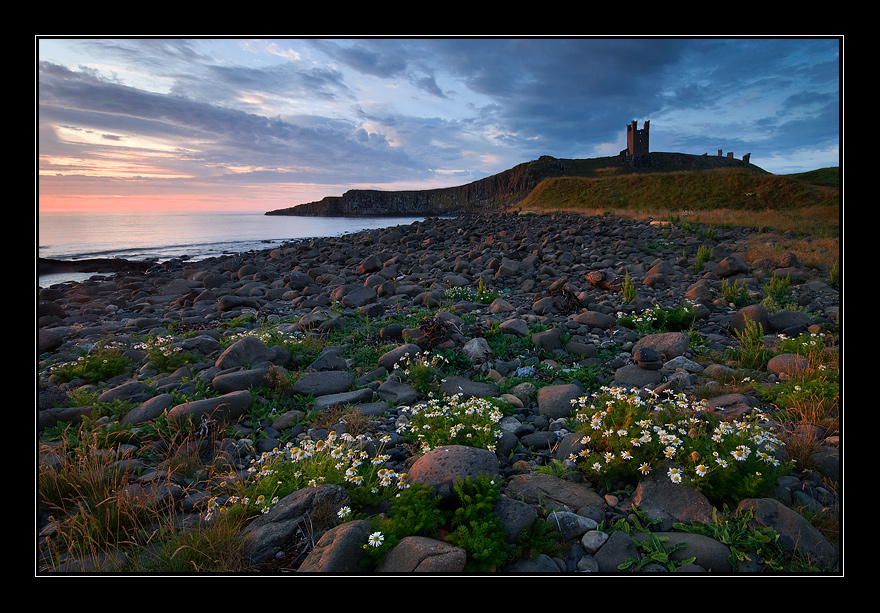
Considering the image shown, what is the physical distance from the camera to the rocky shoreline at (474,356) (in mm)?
2717

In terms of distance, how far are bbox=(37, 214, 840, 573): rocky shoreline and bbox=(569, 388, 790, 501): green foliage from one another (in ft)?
0.54

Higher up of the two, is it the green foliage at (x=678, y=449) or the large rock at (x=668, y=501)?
the green foliage at (x=678, y=449)

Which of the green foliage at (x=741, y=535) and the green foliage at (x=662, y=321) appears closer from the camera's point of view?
the green foliage at (x=741, y=535)

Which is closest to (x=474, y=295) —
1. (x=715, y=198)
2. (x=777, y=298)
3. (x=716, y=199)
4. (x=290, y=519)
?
(x=777, y=298)

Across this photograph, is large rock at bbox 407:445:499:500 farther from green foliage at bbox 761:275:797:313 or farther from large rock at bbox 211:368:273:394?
green foliage at bbox 761:275:797:313

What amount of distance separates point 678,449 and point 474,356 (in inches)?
137

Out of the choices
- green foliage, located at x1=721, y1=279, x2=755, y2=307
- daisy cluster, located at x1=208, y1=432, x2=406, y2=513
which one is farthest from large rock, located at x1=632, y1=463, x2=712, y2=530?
green foliage, located at x1=721, y1=279, x2=755, y2=307

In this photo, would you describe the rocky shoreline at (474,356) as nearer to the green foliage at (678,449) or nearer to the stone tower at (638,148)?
the green foliage at (678,449)

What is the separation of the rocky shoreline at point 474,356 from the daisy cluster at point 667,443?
0.66 ft

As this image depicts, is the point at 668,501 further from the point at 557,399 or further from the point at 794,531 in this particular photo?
the point at 557,399

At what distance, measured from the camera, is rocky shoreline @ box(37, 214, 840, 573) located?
8.91 ft

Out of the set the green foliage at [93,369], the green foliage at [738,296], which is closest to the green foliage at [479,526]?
the green foliage at [93,369]

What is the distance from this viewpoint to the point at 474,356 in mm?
6367
